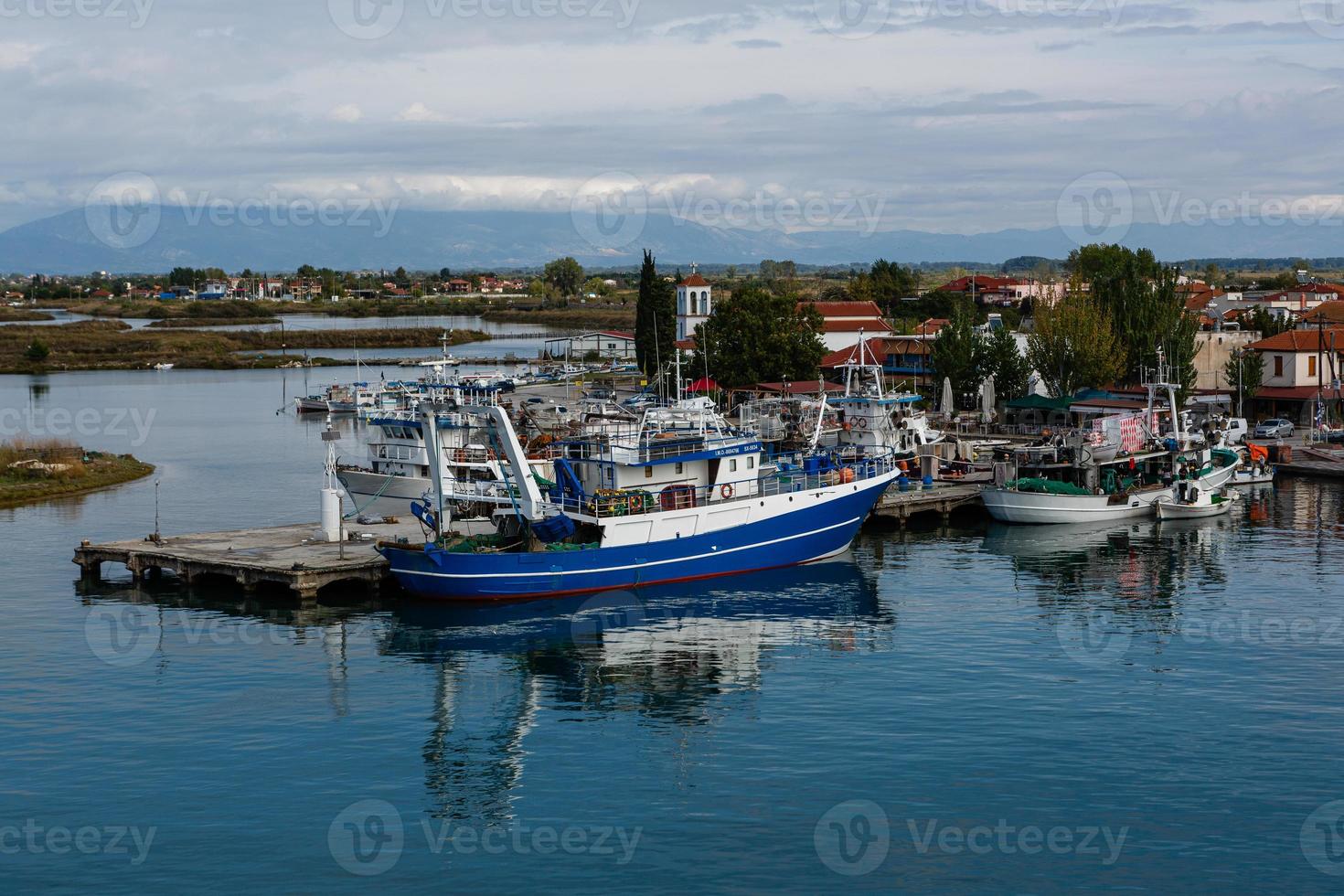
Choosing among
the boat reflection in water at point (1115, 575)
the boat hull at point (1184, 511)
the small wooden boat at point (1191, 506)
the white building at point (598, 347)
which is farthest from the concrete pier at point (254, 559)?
the white building at point (598, 347)

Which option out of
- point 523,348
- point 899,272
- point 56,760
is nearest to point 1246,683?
point 56,760

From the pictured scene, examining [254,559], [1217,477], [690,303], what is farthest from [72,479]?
[690,303]

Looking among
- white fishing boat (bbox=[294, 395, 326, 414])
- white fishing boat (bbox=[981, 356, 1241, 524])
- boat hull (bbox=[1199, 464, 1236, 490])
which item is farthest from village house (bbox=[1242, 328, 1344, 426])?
white fishing boat (bbox=[294, 395, 326, 414])

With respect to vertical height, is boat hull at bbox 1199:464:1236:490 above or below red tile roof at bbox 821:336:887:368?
below

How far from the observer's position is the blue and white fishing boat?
44.9 m

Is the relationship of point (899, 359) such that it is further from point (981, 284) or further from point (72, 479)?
point (981, 284)

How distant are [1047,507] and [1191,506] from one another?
6893 mm

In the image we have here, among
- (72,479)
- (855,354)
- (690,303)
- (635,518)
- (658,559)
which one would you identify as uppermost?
(690,303)

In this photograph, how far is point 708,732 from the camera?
108 ft

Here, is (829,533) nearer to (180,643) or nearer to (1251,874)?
(180,643)

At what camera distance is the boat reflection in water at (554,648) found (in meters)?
32.2

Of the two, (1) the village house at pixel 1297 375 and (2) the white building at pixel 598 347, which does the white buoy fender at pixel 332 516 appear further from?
(2) the white building at pixel 598 347

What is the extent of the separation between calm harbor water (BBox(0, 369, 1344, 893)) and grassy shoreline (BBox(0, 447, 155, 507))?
1442 centimetres

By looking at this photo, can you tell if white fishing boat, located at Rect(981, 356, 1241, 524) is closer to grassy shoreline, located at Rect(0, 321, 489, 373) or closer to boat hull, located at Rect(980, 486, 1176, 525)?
boat hull, located at Rect(980, 486, 1176, 525)
